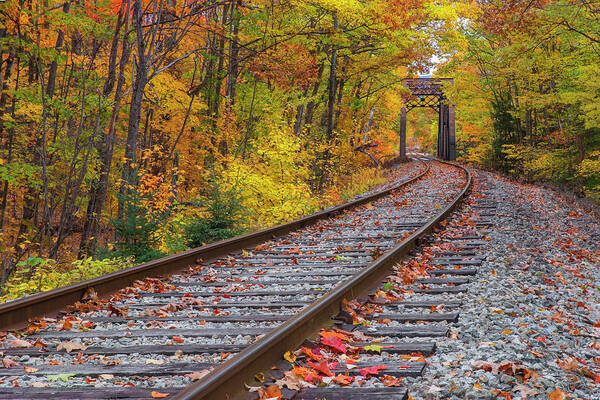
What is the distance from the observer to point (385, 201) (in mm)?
13992

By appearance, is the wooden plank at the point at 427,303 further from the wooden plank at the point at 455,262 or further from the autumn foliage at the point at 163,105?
the autumn foliage at the point at 163,105

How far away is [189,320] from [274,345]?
1455 mm

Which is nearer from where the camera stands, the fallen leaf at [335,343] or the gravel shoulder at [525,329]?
the gravel shoulder at [525,329]

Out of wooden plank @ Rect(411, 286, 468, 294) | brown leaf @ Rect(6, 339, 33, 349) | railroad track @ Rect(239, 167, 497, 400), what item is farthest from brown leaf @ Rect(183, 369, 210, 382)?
wooden plank @ Rect(411, 286, 468, 294)

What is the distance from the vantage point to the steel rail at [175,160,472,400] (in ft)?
8.85

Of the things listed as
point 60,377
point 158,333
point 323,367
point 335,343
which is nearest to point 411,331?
point 335,343

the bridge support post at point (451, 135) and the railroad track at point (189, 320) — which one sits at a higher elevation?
the bridge support post at point (451, 135)

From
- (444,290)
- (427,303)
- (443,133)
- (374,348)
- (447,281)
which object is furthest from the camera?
(443,133)

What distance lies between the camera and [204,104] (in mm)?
17656

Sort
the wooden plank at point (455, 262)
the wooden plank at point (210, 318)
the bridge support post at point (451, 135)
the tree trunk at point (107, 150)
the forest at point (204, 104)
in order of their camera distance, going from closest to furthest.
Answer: the wooden plank at point (210, 318)
the wooden plank at point (455, 262)
the forest at point (204, 104)
the tree trunk at point (107, 150)
the bridge support post at point (451, 135)

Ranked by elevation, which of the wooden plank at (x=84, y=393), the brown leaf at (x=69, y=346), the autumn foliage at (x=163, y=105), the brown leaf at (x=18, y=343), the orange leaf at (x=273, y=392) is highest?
the autumn foliage at (x=163, y=105)

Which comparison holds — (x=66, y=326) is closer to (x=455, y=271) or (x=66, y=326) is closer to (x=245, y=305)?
(x=245, y=305)

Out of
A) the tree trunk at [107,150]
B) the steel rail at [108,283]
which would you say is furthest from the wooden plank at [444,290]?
the tree trunk at [107,150]

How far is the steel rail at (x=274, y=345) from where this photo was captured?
270cm
